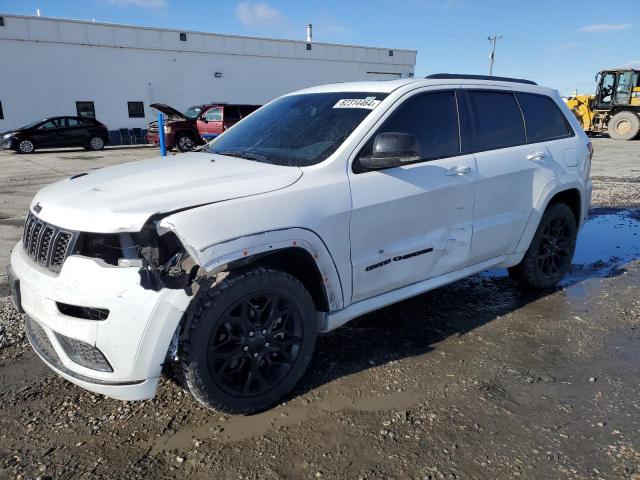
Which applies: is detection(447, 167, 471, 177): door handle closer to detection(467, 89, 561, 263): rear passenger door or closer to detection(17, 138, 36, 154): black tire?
detection(467, 89, 561, 263): rear passenger door

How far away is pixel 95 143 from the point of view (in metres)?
21.9

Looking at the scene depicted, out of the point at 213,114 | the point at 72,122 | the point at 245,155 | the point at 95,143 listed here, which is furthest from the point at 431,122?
the point at 95,143

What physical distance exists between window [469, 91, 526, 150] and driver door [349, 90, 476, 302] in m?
0.20

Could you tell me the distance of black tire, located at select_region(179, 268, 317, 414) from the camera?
2.45 m

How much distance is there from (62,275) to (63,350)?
0.41 meters

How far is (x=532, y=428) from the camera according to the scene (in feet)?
8.75

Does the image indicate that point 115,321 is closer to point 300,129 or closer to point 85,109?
point 300,129

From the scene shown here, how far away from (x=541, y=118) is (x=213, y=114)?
630 inches

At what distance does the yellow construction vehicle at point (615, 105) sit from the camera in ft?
77.3

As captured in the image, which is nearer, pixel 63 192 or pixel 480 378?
pixel 63 192

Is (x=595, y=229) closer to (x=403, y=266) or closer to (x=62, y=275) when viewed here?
(x=403, y=266)

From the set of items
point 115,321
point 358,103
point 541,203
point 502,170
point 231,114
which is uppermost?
point 358,103

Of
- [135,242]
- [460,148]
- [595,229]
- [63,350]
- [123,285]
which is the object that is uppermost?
[460,148]

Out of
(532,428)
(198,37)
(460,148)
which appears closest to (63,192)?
(460,148)
